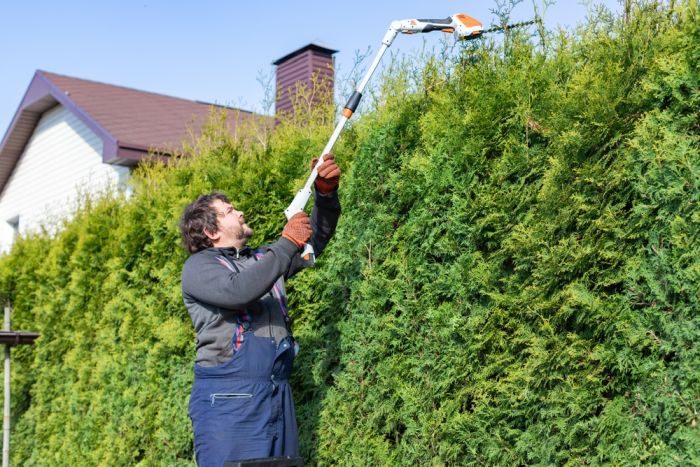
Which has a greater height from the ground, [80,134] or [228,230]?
[80,134]

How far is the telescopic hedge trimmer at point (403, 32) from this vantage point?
14.5 ft

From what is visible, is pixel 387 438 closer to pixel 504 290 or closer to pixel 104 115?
pixel 504 290

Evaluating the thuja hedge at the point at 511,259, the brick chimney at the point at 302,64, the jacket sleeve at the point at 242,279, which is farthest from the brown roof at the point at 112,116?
the jacket sleeve at the point at 242,279

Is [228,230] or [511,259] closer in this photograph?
[511,259]

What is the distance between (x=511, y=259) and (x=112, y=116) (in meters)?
11.6

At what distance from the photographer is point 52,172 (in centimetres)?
1641

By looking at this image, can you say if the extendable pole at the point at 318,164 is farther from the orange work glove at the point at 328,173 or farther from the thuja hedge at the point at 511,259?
the thuja hedge at the point at 511,259

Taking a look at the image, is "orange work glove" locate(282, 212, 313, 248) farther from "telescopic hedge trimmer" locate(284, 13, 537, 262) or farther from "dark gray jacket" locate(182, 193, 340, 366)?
"telescopic hedge trimmer" locate(284, 13, 537, 262)

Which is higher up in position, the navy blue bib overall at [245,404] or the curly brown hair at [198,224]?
the curly brown hair at [198,224]

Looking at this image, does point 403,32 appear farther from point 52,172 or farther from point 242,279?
point 52,172

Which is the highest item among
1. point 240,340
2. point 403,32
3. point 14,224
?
point 403,32

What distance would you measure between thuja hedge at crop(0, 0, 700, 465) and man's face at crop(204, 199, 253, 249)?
0.71 meters

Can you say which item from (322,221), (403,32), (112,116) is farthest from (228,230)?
(112,116)

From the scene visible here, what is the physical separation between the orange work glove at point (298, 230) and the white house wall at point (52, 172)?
10.1 m
